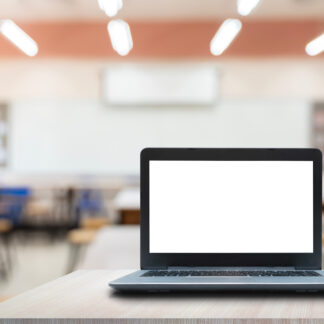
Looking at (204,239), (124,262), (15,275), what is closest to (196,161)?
(204,239)

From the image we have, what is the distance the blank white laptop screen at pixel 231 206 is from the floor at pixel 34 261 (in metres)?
2.92

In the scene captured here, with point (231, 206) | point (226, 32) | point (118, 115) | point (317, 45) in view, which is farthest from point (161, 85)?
point (231, 206)

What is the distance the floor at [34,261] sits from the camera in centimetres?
439

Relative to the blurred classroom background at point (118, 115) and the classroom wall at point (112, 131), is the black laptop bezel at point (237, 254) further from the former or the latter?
the classroom wall at point (112, 131)

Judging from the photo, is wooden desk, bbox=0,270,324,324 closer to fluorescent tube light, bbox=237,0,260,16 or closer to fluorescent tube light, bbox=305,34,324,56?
fluorescent tube light, bbox=237,0,260,16

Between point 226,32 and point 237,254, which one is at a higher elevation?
point 226,32

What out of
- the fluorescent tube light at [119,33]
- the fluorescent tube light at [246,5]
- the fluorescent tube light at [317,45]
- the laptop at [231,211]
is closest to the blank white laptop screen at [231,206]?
the laptop at [231,211]

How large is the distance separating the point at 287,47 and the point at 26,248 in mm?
4352

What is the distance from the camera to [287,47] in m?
6.44

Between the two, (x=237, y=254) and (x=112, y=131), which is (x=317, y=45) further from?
(x=237, y=254)

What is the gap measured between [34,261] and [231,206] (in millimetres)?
4759

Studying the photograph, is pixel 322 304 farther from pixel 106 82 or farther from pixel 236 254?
pixel 106 82

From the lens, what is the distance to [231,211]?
103 centimetres

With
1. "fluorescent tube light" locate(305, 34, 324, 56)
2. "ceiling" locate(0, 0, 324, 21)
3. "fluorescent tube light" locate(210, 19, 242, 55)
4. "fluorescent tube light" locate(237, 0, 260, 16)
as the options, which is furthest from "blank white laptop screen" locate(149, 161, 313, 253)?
"ceiling" locate(0, 0, 324, 21)
